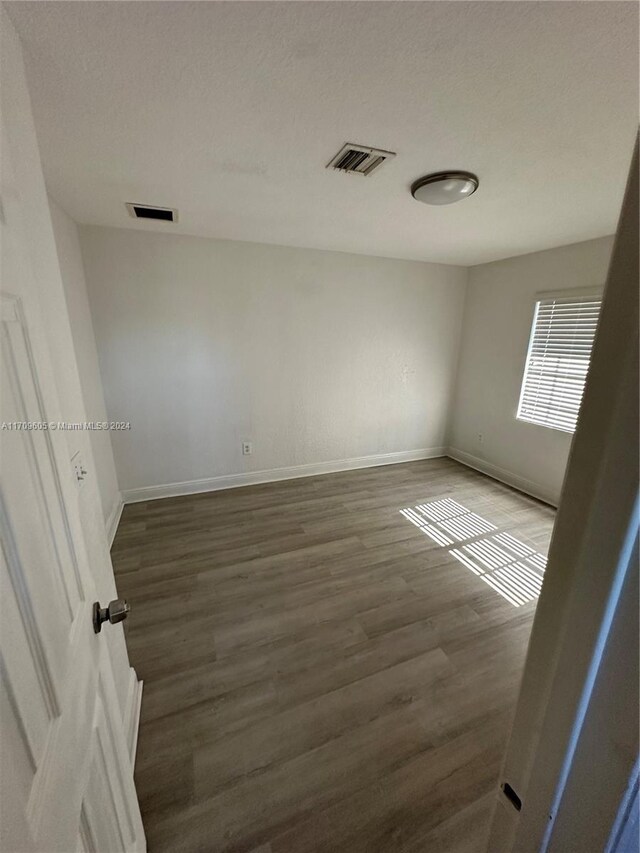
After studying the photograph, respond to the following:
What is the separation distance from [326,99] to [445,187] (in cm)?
80

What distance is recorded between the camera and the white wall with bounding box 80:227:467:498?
266 centimetres

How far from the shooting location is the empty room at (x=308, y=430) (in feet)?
1.42

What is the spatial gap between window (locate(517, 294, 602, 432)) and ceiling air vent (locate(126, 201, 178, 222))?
3.15 meters

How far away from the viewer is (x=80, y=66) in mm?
1007

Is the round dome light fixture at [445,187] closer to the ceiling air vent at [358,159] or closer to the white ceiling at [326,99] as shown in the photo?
the white ceiling at [326,99]

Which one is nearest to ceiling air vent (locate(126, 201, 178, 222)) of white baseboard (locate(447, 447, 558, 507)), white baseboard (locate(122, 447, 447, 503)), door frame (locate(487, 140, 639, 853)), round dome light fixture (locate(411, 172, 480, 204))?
round dome light fixture (locate(411, 172, 480, 204))

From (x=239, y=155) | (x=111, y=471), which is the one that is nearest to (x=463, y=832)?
(x=239, y=155)

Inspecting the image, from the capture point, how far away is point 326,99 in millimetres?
1133

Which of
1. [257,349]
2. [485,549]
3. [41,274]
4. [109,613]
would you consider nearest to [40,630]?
[109,613]

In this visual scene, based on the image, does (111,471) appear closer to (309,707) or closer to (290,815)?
(309,707)

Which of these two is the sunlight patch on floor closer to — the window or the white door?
the window

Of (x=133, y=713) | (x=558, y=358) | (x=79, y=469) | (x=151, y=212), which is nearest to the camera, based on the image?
(x=79, y=469)

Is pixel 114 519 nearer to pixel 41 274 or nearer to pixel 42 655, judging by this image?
pixel 41 274

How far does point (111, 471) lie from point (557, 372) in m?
4.01
